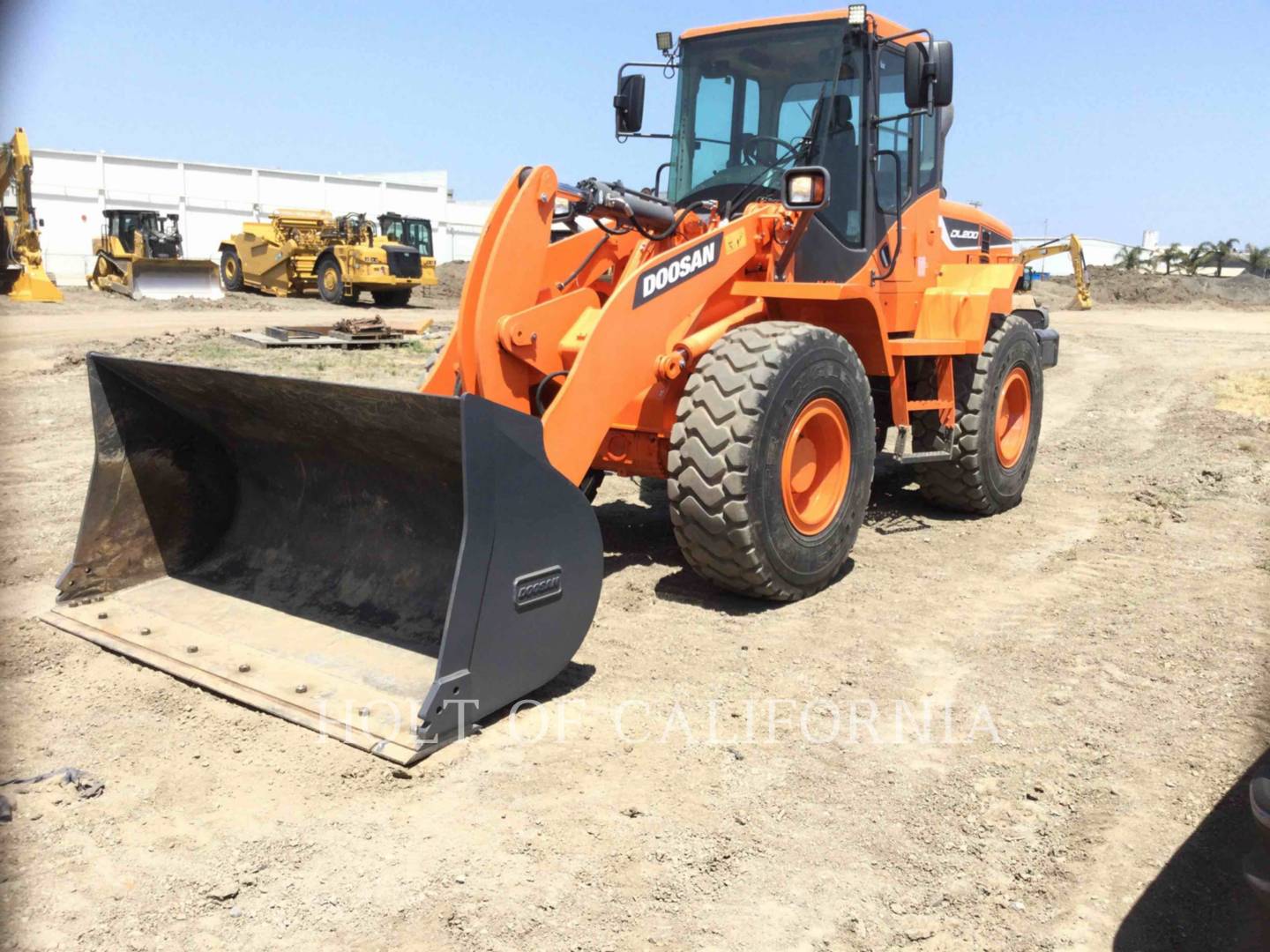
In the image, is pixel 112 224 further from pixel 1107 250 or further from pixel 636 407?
pixel 1107 250

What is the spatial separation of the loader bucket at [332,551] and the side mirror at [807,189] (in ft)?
7.16

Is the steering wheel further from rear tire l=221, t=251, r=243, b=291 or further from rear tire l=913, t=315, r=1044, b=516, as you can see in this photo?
rear tire l=221, t=251, r=243, b=291

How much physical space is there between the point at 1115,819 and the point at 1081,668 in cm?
122

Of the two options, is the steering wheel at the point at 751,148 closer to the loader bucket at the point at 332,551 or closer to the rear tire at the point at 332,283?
the loader bucket at the point at 332,551

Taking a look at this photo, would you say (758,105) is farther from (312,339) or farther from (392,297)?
(392,297)

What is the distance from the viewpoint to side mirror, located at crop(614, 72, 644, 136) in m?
6.11

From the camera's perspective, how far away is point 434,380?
15.7 ft

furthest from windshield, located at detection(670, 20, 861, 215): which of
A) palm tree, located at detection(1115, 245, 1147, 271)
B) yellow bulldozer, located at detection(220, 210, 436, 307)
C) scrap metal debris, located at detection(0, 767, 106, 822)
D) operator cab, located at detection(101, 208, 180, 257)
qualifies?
palm tree, located at detection(1115, 245, 1147, 271)

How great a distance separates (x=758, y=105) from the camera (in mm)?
5848

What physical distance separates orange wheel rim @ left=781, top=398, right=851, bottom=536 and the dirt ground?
0.43 metres

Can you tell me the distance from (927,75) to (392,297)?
76.5ft

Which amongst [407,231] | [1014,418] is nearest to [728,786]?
[1014,418]

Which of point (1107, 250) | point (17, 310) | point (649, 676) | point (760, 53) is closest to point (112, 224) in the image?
point (17, 310)

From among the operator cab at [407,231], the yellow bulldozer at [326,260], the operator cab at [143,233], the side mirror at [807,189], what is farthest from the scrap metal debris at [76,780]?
the operator cab at [143,233]
